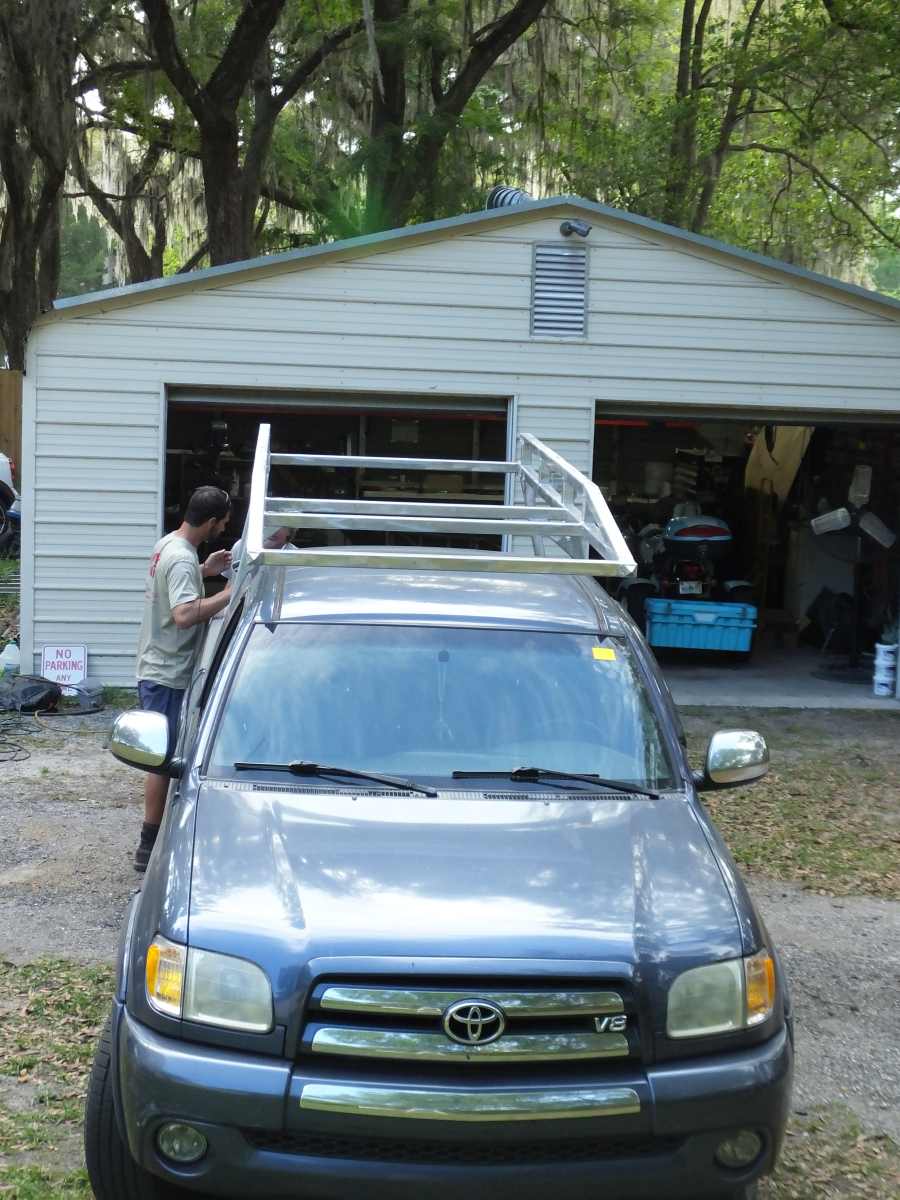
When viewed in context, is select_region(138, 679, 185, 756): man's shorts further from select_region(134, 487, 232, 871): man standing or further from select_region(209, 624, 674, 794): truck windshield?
select_region(209, 624, 674, 794): truck windshield

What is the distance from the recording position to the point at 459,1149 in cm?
297

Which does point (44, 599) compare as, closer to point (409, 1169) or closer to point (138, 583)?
point (138, 583)

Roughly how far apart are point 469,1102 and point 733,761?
168 centimetres

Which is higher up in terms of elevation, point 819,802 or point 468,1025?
point 468,1025

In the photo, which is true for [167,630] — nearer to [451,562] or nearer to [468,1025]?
[451,562]

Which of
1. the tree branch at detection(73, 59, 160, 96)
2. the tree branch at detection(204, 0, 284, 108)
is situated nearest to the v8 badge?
the tree branch at detection(204, 0, 284, 108)

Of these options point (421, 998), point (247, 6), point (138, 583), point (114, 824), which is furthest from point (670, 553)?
point (421, 998)

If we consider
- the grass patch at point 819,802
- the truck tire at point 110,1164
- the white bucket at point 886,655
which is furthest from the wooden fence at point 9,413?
the truck tire at point 110,1164

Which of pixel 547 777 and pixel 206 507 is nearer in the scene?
pixel 547 777

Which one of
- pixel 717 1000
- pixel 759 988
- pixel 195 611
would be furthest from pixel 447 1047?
pixel 195 611

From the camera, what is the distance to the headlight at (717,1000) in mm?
3100

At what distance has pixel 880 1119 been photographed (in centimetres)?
424

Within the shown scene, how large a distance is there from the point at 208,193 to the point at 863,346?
33.6 feet

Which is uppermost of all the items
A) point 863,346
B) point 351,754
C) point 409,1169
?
point 863,346
